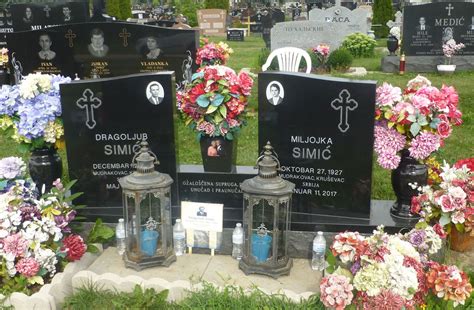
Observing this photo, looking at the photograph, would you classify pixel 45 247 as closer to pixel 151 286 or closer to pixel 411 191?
pixel 151 286

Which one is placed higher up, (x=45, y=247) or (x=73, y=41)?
(x=73, y=41)

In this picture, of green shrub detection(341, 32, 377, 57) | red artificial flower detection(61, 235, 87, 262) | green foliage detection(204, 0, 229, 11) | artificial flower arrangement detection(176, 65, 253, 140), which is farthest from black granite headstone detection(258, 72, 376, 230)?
green foliage detection(204, 0, 229, 11)

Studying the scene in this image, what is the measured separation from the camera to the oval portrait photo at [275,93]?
14.2 ft

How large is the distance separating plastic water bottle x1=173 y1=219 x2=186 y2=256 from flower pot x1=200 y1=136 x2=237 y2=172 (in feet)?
2.15

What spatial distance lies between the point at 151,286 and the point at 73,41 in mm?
6612

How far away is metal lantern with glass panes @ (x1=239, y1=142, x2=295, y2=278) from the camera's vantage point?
12.1 ft

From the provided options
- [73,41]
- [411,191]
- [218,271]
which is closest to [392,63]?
[73,41]

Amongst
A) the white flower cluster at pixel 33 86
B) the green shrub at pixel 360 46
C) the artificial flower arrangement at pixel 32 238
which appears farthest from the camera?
the green shrub at pixel 360 46

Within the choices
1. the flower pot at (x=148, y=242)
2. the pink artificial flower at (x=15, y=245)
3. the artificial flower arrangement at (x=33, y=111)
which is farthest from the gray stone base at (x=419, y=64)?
the pink artificial flower at (x=15, y=245)

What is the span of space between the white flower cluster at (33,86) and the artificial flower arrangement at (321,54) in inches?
380

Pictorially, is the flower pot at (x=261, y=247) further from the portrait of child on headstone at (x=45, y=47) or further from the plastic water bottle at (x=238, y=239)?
the portrait of child on headstone at (x=45, y=47)

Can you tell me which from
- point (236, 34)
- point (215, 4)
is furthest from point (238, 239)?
point (215, 4)

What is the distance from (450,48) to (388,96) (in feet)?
31.7

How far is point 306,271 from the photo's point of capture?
4051 millimetres
